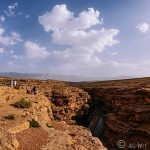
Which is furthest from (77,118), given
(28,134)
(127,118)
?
(28,134)

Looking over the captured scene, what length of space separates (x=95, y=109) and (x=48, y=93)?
965cm

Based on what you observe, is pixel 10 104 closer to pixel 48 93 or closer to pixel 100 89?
pixel 48 93

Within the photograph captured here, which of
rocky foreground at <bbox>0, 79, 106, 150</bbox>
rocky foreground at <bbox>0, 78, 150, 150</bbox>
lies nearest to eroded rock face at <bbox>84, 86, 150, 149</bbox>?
rocky foreground at <bbox>0, 78, 150, 150</bbox>

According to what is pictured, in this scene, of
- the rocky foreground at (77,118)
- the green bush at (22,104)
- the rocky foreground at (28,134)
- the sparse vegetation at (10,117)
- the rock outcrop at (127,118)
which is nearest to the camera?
the rocky foreground at (28,134)

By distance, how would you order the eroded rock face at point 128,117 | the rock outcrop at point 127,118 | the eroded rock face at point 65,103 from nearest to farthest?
the rock outcrop at point 127,118, the eroded rock face at point 128,117, the eroded rock face at point 65,103

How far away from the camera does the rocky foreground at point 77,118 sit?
69.4 ft

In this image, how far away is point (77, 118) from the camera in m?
43.3

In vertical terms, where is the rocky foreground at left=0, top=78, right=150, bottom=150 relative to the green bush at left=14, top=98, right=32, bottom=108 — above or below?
below

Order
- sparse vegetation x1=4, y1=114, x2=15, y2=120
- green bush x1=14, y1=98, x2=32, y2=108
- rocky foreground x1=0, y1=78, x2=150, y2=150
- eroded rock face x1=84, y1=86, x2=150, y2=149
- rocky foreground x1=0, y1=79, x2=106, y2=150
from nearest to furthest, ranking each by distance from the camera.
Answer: rocky foreground x1=0, y1=79, x2=106, y2=150, rocky foreground x1=0, y1=78, x2=150, y2=150, sparse vegetation x1=4, y1=114, x2=15, y2=120, green bush x1=14, y1=98, x2=32, y2=108, eroded rock face x1=84, y1=86, x2=150, y2=149

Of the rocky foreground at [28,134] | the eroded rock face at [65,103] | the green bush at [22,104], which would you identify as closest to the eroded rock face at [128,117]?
the eroded rock face at [65,103]

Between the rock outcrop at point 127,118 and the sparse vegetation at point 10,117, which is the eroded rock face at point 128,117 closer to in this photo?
the rock outcrop at point 127,118

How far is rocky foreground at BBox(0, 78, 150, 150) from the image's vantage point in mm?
21139

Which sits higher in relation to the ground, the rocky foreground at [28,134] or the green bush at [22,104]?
the green bush at [22,104]

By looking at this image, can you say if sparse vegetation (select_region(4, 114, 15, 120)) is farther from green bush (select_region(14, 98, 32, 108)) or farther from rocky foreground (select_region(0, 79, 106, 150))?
green bush (select_region(14, 98, 32, 108))
